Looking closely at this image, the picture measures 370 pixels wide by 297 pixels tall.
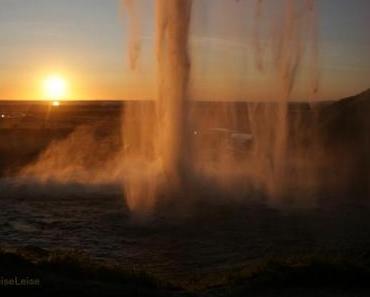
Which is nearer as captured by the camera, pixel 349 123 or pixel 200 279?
pixel 200 279

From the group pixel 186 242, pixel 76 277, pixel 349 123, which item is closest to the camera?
pixel 76 277

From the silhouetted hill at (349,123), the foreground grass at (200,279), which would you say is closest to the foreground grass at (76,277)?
the foreground grass at (200,279)

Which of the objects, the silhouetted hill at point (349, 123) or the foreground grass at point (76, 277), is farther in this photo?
the silhouetted hill at point (349, 123)

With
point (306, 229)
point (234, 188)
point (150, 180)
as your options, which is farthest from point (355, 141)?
point (306, 229)

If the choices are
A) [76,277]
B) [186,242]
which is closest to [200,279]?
[76,277]

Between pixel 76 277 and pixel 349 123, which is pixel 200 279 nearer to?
pixel 76 277

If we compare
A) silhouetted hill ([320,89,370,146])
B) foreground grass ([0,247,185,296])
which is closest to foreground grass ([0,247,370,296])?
foreground grass ([0,247,185,296])

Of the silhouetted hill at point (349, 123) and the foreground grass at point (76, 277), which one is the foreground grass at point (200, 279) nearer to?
the foreground grass at point (76, 277)

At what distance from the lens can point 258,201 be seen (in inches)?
786

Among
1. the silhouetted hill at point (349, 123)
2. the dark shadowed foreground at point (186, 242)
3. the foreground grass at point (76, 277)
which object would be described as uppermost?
the silhouetted hill at point (349, 123)

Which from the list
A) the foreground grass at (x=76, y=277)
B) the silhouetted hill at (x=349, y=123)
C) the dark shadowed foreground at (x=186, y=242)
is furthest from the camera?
the silhouetted hill at (x=349, y=123)

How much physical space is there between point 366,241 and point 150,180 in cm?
842

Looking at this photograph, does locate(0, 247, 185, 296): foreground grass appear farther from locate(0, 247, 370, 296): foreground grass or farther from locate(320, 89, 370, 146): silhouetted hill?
locate(320, 89, 370, 146): silhouetted hill

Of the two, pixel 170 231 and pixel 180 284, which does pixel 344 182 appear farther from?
pixel 180 284
